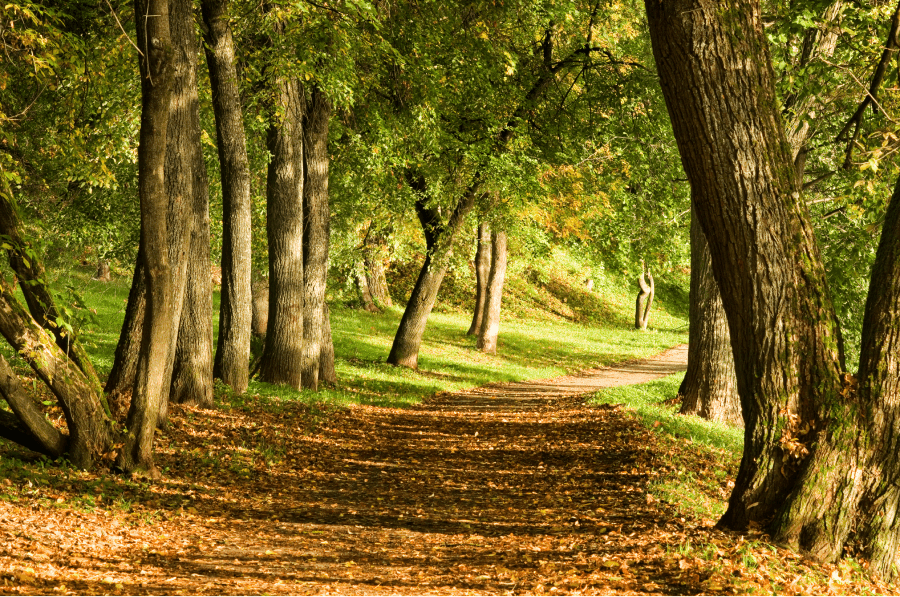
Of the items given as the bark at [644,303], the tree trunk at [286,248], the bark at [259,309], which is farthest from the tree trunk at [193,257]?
the bark at [644,303]

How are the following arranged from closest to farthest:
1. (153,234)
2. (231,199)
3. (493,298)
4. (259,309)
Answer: (153,234) → (231,199) → (259,309) → (493,298)

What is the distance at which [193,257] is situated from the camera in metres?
10.2

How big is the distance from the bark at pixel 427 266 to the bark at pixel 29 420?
11506 mm

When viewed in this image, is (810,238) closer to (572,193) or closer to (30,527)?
(30,527)

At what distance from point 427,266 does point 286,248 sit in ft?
19.2

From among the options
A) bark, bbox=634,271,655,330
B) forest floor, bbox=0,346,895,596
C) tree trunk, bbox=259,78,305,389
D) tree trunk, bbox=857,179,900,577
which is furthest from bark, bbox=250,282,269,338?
bark, bbox=634,271,655,330

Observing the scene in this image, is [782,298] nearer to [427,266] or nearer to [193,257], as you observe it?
[193,257]

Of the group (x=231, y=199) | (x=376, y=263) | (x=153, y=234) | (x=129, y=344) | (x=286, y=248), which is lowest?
(x=129, y=344)

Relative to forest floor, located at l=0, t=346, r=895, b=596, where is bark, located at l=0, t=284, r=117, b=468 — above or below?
above

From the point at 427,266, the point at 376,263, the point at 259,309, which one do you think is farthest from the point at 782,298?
the point at 376,263

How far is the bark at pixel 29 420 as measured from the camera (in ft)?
20.6

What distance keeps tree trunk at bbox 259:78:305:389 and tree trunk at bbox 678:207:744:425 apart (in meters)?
6.65

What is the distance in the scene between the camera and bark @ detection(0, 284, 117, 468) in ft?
20.5

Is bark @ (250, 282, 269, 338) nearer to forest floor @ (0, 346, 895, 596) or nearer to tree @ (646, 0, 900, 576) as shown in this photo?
forest floor @ (0, 346, 895, 596)
